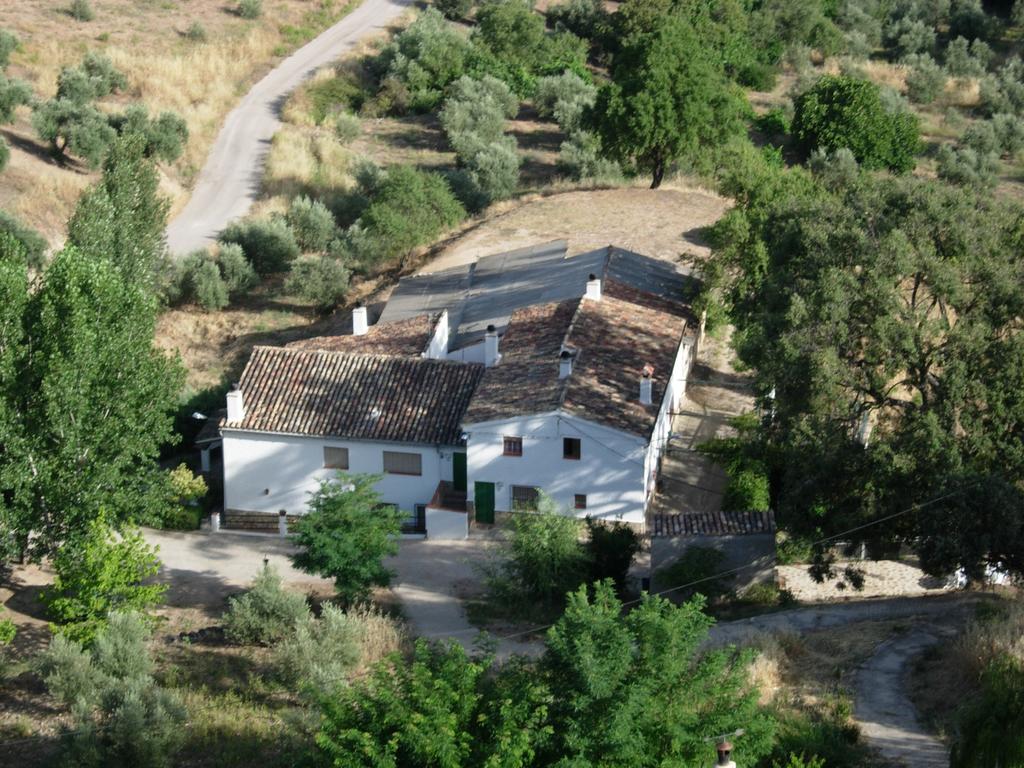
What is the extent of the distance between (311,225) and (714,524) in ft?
92.6

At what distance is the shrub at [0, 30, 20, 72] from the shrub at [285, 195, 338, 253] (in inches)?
795

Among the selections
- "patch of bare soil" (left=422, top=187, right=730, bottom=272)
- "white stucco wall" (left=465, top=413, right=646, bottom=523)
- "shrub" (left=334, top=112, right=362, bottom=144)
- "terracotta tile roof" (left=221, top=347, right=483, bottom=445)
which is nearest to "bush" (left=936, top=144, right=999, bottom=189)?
"patch of bare soil" (left=422, top=187, right=730, bottom=272)

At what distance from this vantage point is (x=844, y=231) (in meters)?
30.4

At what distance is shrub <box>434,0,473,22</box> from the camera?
8588 cm

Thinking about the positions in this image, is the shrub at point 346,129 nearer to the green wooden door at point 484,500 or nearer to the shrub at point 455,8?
the shrub at point 455,8

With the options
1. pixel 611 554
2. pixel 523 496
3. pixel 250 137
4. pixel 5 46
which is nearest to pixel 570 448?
pixel 523 496

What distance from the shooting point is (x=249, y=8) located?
83.0 metres

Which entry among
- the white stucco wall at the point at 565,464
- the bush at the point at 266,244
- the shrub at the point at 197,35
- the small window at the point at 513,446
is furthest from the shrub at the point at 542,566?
the shrub at the point at 197,35

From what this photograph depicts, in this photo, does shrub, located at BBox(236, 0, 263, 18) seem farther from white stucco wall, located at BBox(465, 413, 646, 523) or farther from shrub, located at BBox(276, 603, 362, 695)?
shrub, located at BBox(276, 603, 362, 695)

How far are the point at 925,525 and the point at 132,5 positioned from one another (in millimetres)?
68261

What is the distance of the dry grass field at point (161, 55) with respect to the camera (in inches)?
2306

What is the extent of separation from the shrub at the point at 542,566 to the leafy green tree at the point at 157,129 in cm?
3775

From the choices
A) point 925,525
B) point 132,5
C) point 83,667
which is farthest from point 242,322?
point 132,5

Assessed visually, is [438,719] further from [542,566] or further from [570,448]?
[570,448]
